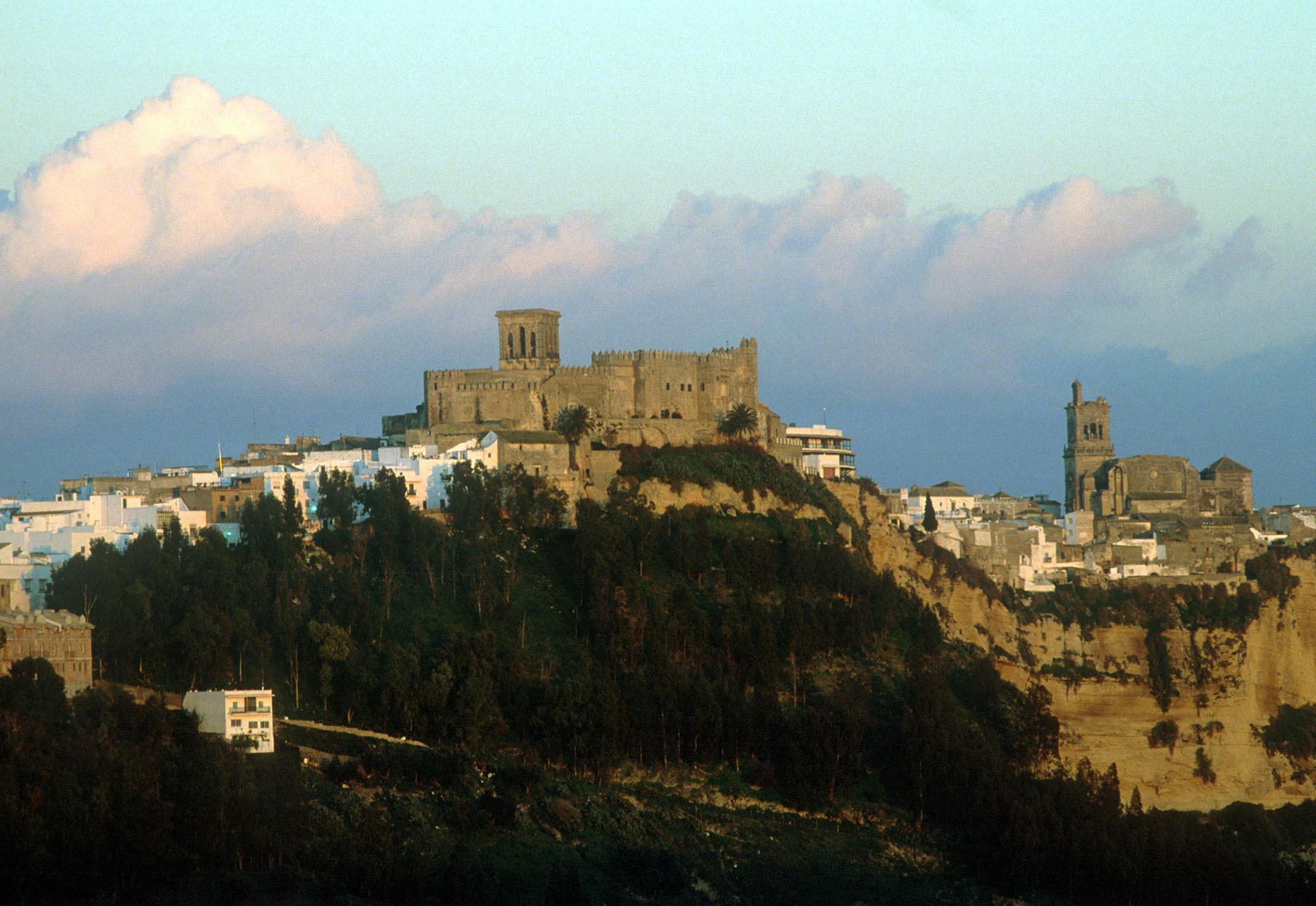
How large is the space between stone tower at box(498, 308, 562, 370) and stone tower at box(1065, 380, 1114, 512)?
29.2 metres

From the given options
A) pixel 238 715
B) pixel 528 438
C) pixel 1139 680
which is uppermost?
pixel 528 438

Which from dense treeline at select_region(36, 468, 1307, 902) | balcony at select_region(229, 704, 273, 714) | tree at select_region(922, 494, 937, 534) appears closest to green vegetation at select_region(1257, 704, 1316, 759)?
dense treeline at select_region(36, 468, 1307, 902)

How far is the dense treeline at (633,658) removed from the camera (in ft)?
162

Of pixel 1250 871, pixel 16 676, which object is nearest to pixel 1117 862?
pixel 1250 871

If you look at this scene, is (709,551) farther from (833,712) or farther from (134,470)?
(134,470)

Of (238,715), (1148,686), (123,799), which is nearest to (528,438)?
(238,715)

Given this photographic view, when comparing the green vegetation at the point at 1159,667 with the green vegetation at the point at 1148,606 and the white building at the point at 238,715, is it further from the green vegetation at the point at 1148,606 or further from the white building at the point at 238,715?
the white building at the point at 238,715

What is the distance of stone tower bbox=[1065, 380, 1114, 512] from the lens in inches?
3460

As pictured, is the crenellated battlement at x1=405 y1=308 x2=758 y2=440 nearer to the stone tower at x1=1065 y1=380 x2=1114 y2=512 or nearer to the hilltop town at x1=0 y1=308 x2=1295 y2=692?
the hilltop town at x1=0 y1=308 x2=1295 y2=692

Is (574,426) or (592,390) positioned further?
(592,390)

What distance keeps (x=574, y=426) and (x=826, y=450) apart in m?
17.3

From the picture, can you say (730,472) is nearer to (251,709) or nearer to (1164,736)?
(1164,736)

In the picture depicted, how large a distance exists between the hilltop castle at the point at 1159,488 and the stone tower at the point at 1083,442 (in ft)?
0.28

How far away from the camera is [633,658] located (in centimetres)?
5372
